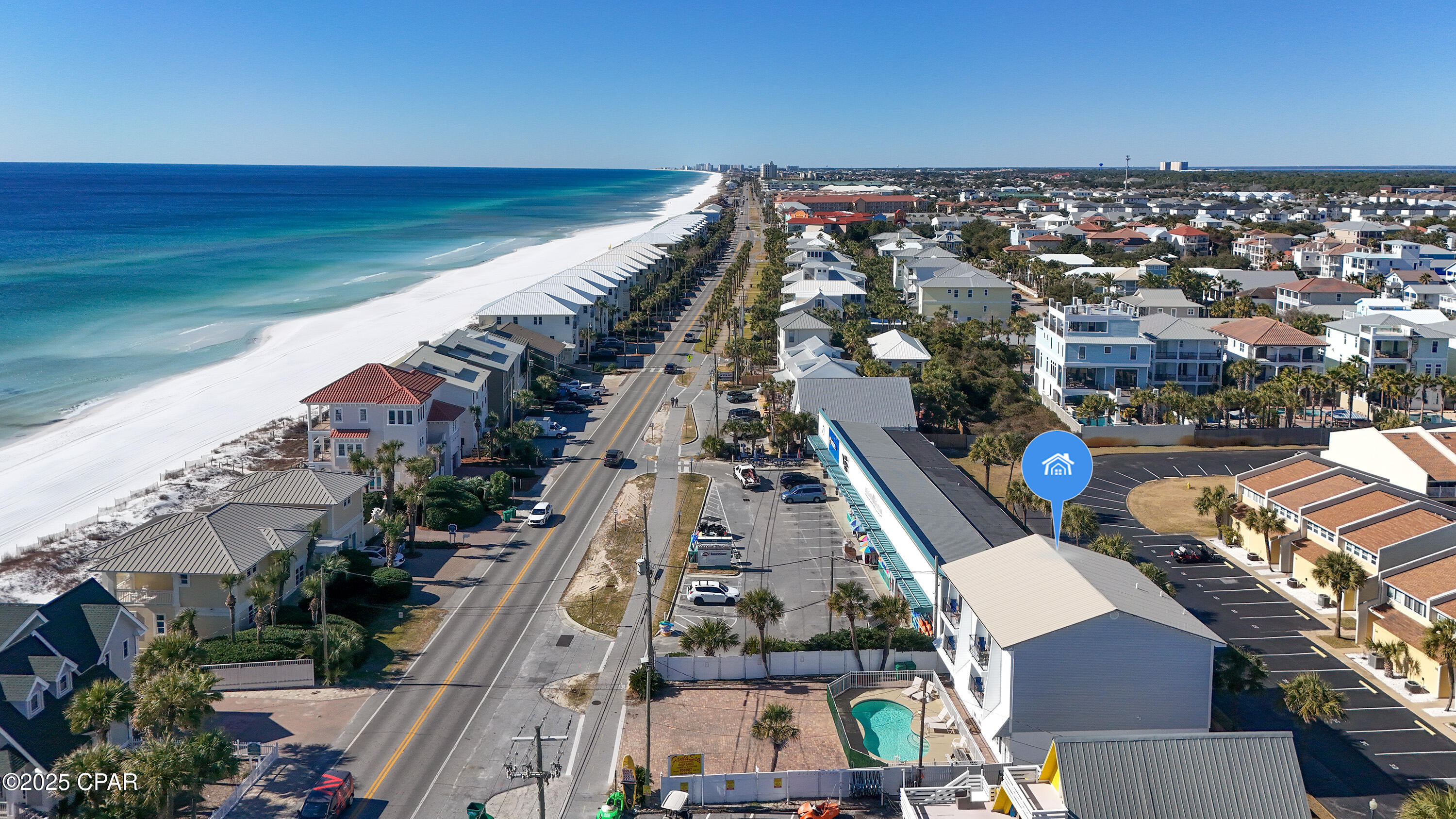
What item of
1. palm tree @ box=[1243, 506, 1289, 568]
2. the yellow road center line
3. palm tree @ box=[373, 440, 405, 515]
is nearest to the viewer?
the yellow road center line

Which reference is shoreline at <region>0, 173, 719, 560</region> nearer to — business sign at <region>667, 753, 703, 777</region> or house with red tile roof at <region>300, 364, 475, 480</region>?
house with red tile roof at <region>300, 364, 475, 480</region>

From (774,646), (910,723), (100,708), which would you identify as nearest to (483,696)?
(774,646)

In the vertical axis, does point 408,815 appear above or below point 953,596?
below

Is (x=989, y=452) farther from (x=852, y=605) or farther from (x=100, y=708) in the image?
(x=100, y=708)

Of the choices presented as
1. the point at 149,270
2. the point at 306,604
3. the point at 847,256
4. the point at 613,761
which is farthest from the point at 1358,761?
the point at 149,270

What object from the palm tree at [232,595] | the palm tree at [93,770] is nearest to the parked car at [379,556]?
the palm tree at [232,595]

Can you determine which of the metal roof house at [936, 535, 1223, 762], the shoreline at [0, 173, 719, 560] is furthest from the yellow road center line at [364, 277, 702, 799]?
the shoreline at [0, 173, 719, 560]

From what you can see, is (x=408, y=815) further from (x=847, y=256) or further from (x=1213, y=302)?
(x=847, y=256)
